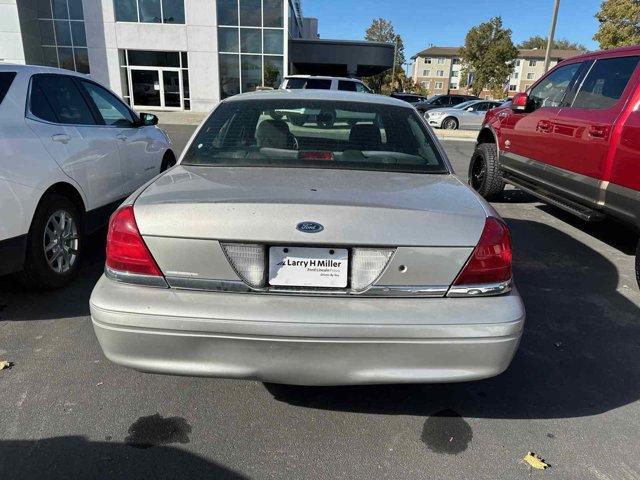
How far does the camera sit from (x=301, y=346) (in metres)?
2.02

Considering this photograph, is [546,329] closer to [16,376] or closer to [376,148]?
[376,148]

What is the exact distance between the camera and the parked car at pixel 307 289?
2014mm

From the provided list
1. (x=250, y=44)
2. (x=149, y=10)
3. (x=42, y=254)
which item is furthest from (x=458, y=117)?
(x=42, y=254)

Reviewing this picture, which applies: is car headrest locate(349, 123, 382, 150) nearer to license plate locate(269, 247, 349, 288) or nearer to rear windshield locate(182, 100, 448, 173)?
rear windshield locate(182, 100, 448, 173)

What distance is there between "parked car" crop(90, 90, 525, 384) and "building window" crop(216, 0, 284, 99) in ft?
80.1

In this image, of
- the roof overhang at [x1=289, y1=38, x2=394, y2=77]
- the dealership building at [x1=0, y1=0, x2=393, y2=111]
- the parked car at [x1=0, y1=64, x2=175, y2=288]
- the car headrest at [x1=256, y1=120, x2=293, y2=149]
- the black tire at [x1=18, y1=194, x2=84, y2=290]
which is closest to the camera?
the car headrest at [x1=256, y1=120, x2=293, y2=149]

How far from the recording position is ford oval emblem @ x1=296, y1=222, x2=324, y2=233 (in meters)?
2.01

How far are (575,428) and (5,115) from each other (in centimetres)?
396

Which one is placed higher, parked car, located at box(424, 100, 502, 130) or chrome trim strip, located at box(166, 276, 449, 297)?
chrome trim strip, located at box(166, 276, 449, 297)

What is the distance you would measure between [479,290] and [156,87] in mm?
26993

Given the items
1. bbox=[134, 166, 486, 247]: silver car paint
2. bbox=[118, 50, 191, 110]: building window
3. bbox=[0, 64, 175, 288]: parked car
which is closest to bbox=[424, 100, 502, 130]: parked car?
bbox=[118, 50, 191, 110]: building window

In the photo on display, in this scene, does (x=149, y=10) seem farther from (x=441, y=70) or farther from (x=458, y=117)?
(x=441, y=70)

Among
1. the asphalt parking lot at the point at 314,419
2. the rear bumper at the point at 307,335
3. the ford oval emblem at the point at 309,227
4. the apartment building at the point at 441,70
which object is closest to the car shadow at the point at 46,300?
the asphalt parking lot at the point at 314,419

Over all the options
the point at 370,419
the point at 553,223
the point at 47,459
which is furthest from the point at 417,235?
the point at 553,223
